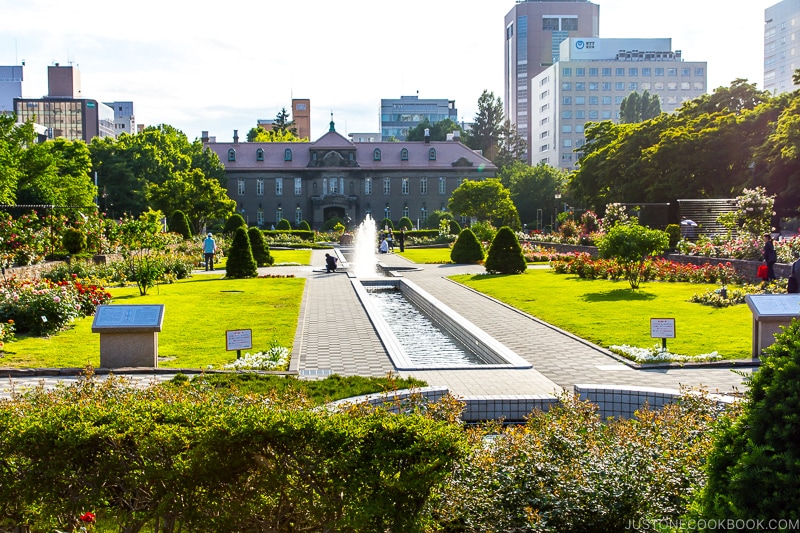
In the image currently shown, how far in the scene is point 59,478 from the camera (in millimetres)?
A: 4230

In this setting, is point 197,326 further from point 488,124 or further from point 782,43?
point 782,43

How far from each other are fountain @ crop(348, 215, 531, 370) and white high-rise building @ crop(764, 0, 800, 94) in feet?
386

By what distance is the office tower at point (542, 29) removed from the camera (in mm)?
149125

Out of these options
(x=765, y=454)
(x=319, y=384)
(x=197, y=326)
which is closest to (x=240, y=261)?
(x=197, y=326)

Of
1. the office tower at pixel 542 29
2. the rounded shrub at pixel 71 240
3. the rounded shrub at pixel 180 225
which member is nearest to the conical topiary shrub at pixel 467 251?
the rounded shrub at pixel 71 240

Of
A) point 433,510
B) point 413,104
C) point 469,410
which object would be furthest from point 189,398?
point 413,104

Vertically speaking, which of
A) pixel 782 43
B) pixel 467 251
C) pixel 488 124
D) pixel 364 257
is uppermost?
pixel 782 43

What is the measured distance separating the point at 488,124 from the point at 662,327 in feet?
322

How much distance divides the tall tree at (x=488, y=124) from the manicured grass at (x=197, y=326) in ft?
276

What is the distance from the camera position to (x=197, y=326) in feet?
48.1

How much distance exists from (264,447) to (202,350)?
8.08m

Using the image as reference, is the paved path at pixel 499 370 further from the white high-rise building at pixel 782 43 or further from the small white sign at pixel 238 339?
the white high-rise building at pixel 782 43

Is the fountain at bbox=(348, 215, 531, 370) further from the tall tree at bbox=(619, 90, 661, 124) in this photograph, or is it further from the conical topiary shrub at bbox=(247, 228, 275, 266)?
the tall tree at bbox=(619, 90, 661, 124)

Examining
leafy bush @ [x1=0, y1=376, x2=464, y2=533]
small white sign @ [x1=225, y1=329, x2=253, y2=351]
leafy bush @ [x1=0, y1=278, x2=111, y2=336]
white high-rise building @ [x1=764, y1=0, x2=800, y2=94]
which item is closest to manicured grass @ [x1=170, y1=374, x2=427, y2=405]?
small white sign @ [x1=225, y1=329, x2=253, y2=351]
